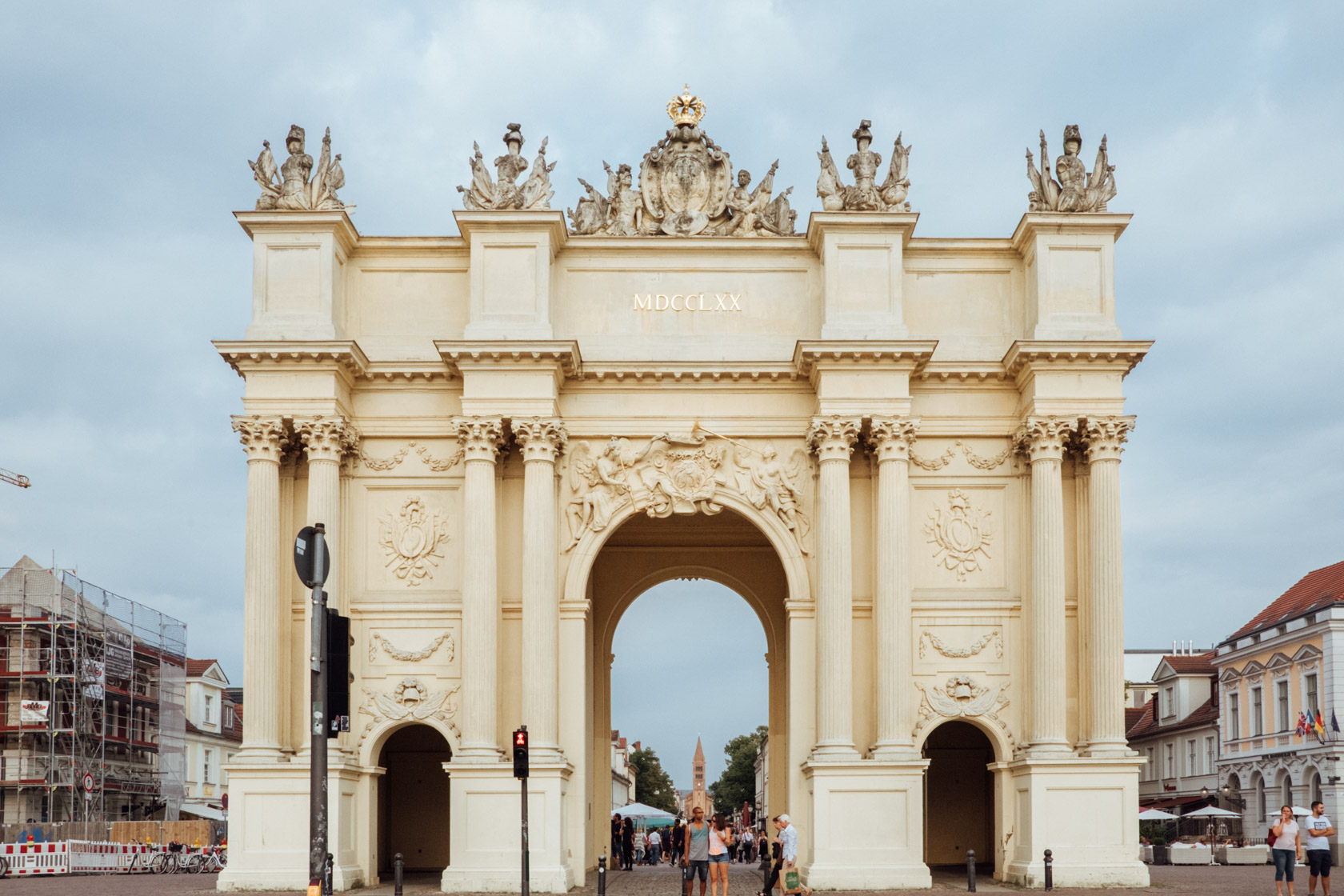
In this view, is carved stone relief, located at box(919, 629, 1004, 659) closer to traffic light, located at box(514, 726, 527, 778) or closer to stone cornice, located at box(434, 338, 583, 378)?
stone cornice, located at box(434, 338, 583, 378)

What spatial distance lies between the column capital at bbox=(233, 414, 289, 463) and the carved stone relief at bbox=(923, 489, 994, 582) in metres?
13.3

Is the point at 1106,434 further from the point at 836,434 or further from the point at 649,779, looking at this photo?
the point at 649,779

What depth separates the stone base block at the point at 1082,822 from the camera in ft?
96.8

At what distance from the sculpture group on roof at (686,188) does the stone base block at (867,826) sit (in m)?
11.3

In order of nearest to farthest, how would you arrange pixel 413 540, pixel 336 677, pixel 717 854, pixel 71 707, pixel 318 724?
pixel 318 724 < pixel 336 677 < pixel 717 854 < pixel 413 540 < pixel 71 707

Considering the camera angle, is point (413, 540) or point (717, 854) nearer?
point (717, 854)

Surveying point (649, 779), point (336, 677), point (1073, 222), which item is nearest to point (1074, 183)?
point (1073, 222)

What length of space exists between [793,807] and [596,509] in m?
7.33

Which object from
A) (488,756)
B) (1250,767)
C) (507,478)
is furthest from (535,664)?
(1250,767)

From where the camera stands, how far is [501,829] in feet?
97.7

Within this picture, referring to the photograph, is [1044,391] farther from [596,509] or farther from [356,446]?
[356,446]

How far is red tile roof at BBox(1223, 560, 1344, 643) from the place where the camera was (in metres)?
57.1

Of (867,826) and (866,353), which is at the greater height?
(866,353)

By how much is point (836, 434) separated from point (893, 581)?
3.15 meters
